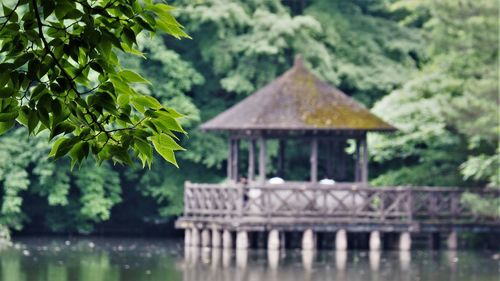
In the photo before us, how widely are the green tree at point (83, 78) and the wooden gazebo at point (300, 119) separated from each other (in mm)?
23122

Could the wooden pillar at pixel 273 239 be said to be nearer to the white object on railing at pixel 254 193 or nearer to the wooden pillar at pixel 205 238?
the white object on railing at pixel 254 193

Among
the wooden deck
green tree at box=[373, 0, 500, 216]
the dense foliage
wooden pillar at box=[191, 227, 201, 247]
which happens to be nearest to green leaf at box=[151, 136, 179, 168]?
green tree at box=[373, 0, 500, 216]

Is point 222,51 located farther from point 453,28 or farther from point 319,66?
point 453,28

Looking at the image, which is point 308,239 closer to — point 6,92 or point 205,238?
point 205,238

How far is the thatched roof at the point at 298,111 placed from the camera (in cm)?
2859

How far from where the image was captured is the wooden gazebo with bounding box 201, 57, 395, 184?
2862 centimetres

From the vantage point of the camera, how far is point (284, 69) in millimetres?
34656

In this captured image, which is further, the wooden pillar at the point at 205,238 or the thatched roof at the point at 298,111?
the wooden pillar at the point at 205,238

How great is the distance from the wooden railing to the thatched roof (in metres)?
1.29

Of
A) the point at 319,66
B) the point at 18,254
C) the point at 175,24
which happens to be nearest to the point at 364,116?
the point at 319,66

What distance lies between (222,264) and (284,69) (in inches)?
439

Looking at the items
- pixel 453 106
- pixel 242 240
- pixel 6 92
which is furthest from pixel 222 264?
pixel 6 92

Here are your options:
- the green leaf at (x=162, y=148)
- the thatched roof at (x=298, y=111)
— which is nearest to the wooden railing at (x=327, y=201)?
the thatched roof at (x=298, y=111)

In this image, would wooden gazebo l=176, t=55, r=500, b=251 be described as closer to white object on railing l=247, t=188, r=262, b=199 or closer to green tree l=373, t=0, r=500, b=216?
white object on railing l=247, t=188, r=262, b=199
